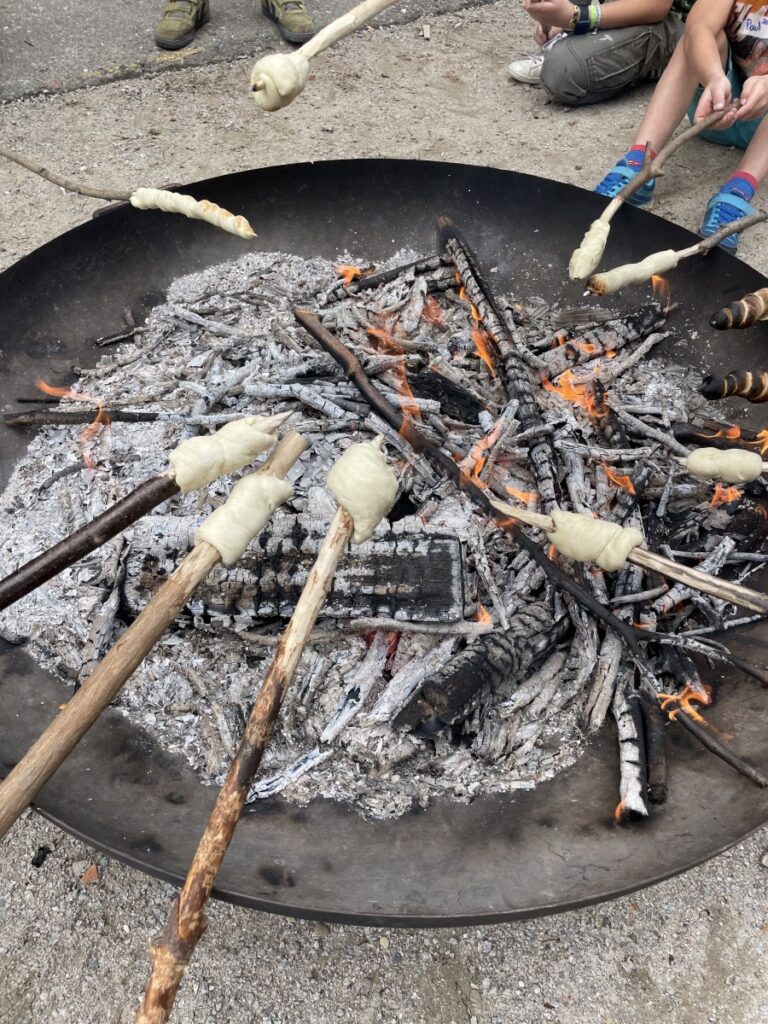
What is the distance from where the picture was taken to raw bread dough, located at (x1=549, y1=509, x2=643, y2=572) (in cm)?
175

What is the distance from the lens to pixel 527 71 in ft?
18.5

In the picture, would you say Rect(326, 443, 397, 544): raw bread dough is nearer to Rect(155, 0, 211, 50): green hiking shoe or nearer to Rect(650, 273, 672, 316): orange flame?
Rect(650, 273, 672, 316): orange flame

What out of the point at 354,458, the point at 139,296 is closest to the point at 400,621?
the point at 354,458

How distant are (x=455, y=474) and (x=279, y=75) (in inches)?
50.6

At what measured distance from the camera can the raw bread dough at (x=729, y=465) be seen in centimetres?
199

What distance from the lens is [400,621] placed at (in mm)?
2242

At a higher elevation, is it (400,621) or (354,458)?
(354,458)

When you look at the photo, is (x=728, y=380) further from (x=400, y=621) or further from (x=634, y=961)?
(x=634, y=961)

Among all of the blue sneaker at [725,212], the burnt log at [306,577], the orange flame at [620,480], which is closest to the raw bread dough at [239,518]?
the burnt log at [306,577]

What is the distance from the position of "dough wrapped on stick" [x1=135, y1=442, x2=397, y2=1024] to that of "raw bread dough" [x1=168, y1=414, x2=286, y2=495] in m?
0.21

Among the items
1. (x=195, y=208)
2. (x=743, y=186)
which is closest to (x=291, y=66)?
(x=195, y=208)

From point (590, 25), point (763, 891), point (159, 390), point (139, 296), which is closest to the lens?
point (763, 891)

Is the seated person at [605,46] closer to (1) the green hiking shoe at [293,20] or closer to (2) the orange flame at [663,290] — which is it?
(1) the green hiking shoe at [293,20]

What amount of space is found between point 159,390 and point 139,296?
24.3 inches
